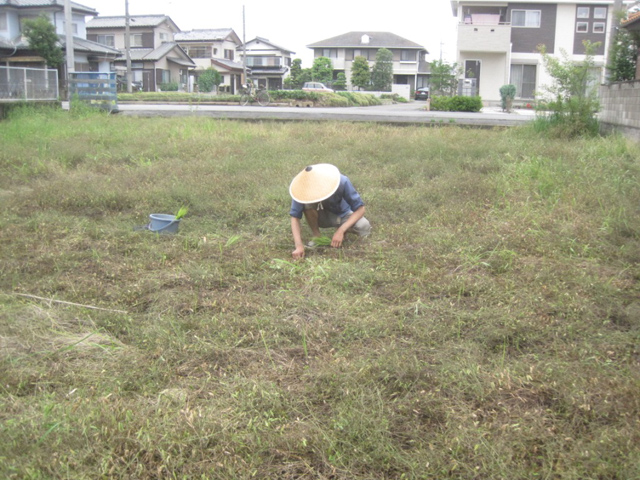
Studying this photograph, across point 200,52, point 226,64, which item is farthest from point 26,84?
point 200,52

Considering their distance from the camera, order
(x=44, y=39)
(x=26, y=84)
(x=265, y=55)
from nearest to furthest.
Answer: (x=26, y=84) → (x=44, y=39) → (x=265, y=55)

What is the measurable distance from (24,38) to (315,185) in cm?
2614

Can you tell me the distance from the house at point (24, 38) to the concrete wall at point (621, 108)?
1932cm

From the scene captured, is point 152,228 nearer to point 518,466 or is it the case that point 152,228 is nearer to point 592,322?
point 592,322

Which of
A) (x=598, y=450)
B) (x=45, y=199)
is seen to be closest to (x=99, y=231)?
(x=45, y=199)

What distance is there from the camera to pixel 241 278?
4031 millimetres

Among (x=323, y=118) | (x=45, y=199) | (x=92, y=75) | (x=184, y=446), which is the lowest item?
(x=184, y=446)

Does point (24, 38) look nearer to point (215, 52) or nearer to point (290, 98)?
point (290, 98)

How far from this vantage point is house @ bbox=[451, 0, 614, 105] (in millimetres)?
25922

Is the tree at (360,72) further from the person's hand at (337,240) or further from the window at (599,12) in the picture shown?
the person's hand at (337,240)

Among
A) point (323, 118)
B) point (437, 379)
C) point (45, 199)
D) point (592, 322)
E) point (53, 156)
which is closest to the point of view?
point (437, 379)

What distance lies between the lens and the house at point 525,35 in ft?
85.0

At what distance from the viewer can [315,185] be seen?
173 inches

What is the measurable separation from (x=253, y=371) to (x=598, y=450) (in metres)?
1.44
